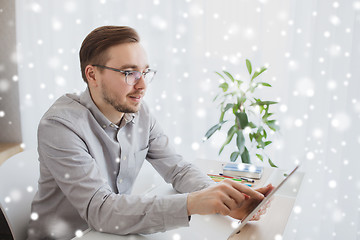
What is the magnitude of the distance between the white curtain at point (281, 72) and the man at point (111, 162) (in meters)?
0.93

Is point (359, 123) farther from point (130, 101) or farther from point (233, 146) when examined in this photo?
point (130, 101)

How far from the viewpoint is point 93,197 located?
1.01 m

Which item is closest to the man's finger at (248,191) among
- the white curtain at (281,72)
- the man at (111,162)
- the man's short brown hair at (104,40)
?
the man at (111,162)

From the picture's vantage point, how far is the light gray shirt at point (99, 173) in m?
0.96

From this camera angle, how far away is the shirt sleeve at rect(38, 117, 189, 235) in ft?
3.11

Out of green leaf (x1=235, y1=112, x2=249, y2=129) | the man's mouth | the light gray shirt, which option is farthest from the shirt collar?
green leaf (x1=235, y1=112, x2=249, y2=129)

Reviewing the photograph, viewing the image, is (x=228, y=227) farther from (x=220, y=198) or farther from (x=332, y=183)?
(x=332, y=183)

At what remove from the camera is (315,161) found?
2.16 m

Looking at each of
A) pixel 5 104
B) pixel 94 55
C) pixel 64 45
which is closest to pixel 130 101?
pixel 94 55

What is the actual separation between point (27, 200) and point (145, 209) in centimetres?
54

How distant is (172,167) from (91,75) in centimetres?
46

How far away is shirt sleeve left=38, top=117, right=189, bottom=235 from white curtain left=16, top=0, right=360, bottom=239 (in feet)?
4.35

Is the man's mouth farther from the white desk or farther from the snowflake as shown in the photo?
the snowflake

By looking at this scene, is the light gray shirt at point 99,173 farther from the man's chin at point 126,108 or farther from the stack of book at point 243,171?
the stack of book at point 243,171
